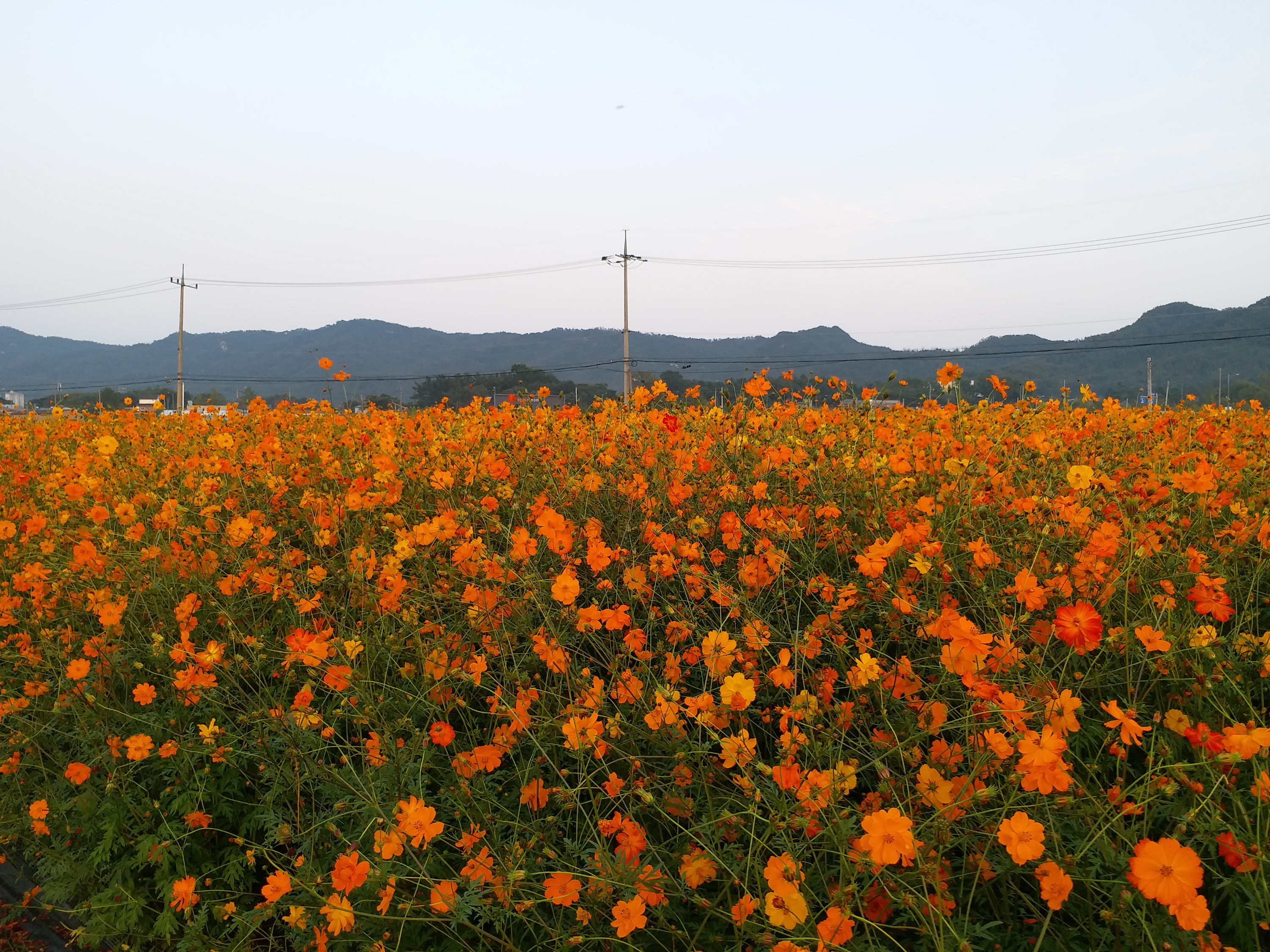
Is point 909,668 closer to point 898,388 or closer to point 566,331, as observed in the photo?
point 898,388

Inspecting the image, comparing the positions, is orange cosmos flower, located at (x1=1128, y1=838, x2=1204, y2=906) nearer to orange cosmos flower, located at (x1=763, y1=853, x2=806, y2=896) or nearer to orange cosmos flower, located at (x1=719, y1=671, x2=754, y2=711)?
orange cosmos flower, located at (x1=763, y1=853, x2=806, y2=896)

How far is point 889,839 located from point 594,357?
9535 centimetres

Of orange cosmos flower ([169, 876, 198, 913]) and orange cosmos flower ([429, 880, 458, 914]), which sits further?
orange cosmos flower ([169, 876, 198, 913])

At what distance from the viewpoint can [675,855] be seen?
52.3 inches

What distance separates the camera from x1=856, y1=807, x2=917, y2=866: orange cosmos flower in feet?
3.48

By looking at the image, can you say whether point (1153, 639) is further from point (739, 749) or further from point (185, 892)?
point (185, 892)

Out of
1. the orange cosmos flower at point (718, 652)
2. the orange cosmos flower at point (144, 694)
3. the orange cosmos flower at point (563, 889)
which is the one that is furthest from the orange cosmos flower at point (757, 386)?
the orange cosmos flower at point (144, 694)

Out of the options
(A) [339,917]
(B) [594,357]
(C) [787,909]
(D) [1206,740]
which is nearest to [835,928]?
(C) [787,909]

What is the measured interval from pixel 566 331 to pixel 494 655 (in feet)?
358

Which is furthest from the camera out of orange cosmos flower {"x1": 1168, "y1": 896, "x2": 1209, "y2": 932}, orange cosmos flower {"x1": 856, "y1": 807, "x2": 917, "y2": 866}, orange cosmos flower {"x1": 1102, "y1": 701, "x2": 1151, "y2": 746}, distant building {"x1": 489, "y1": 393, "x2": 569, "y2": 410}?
distant building {"x1": 489, "y1": 393, "x2": 569, "y2": 410}

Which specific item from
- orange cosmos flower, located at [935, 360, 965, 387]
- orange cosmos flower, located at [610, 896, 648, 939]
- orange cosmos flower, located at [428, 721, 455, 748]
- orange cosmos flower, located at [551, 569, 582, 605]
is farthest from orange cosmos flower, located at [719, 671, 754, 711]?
orange cosmos flower, located at [935, 360, 965, 387]

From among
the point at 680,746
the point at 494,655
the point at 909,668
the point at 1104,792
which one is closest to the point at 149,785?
the point at 494,655

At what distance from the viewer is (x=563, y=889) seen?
1277 mm

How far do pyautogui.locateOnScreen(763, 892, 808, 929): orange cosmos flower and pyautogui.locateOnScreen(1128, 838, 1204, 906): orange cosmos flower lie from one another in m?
0.45
